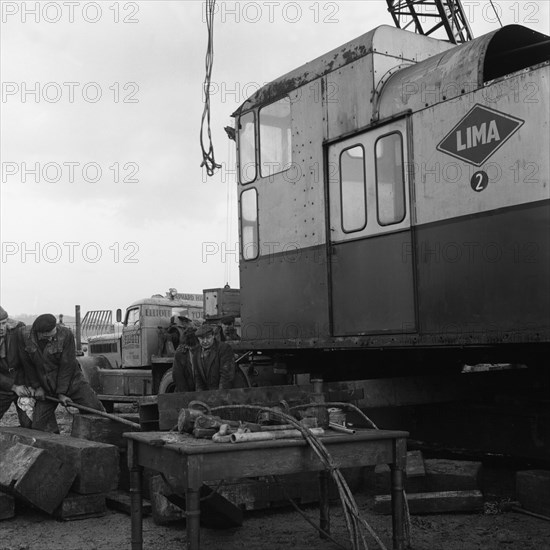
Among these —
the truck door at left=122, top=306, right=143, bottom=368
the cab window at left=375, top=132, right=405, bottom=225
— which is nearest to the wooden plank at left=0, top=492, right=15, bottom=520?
the cab window at left=375, top=132, right=405, bottom=225

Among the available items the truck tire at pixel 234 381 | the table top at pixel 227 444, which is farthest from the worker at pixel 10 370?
the table top at pixel 227 444

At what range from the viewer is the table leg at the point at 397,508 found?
452cm

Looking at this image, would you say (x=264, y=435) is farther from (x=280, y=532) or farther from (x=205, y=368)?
(x=205, y=368)

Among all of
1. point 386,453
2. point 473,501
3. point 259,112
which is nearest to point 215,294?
point 259,112

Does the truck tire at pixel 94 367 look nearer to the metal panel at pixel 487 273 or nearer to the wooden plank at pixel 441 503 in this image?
the wooden plank at pixel 441 503

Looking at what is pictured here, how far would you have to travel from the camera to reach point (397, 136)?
681 cm

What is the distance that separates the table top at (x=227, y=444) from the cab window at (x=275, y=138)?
409cm

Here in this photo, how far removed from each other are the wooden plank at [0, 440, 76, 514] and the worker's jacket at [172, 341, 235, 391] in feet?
8.11

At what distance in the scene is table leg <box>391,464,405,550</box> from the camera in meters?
4.52

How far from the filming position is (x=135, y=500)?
4582mm

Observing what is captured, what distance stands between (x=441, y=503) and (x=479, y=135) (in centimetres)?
313

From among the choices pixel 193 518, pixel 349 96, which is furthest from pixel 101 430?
pixel 349 96

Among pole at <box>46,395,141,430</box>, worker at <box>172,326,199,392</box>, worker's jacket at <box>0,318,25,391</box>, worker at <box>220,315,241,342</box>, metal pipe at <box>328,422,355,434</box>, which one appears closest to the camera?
metal pipe at <box>328,422,355,434</box>

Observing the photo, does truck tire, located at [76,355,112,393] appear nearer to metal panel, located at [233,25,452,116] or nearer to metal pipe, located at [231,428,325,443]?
metal panel, located at [233,25,452,116]
